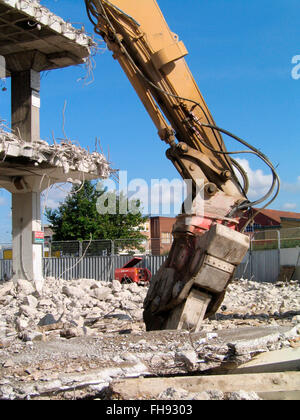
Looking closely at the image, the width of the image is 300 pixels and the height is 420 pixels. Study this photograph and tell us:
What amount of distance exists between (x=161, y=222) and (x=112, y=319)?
37598 millimetres

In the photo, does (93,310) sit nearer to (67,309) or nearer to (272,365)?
(67,309)

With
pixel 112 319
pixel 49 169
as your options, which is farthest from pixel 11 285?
pixel 112 319

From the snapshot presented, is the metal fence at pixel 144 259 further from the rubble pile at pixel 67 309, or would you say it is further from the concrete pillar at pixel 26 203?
the rubble pile at pixel 67 309

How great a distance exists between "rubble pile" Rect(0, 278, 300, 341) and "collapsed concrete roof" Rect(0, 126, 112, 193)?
3.16 metres

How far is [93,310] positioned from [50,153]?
487 centimetres

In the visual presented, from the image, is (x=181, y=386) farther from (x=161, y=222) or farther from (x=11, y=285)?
(x=161, y=222)

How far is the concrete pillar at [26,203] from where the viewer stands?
15.2 meters

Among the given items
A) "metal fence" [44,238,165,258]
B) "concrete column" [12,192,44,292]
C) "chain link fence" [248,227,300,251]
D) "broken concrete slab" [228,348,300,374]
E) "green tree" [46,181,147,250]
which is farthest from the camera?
"green tree" [46,181,147,250]

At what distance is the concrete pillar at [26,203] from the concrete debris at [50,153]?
1502 millimetres

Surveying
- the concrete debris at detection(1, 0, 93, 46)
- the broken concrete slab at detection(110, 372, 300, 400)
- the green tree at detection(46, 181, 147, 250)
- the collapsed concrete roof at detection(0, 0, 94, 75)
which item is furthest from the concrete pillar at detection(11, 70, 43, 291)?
the green tree at detection(46, 181, 147, 250)

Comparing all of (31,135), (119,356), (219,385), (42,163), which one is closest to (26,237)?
(42,163)

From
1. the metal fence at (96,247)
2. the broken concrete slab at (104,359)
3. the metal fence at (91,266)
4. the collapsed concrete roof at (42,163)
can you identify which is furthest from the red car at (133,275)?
the broken concrete slab at (104,359)

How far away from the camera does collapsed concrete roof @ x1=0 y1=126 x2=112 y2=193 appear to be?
43.9 ft

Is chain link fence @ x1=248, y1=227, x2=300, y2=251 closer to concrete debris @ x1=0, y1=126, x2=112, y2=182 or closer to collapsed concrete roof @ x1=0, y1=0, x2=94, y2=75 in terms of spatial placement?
concrete debris @ x1=0, y1=126, x2=112, y2=182
